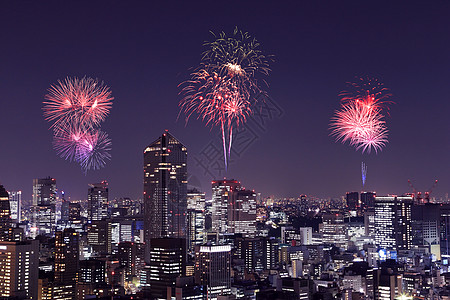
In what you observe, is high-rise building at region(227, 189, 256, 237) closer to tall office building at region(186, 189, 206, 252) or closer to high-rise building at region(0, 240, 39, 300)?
tall office building at region(186, 189, 206, 252)

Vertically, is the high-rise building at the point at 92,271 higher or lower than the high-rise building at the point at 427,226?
lower

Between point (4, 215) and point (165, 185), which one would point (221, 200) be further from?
point (4, 215)

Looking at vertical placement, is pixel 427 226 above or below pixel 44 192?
below

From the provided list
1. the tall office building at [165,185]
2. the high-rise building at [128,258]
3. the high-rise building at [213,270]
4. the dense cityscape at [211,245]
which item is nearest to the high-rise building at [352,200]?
the dense cityscape at [211,245]

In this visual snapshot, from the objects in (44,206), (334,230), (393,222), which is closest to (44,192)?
(44,206)

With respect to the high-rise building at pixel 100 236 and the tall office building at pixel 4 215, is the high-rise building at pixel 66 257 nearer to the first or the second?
the tall office building at pixel 4 215

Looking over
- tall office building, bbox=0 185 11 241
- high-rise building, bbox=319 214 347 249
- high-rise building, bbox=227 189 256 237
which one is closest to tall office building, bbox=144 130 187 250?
high-rise building, bbox=227 189 256 237

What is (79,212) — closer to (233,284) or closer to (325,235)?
(325,235)
